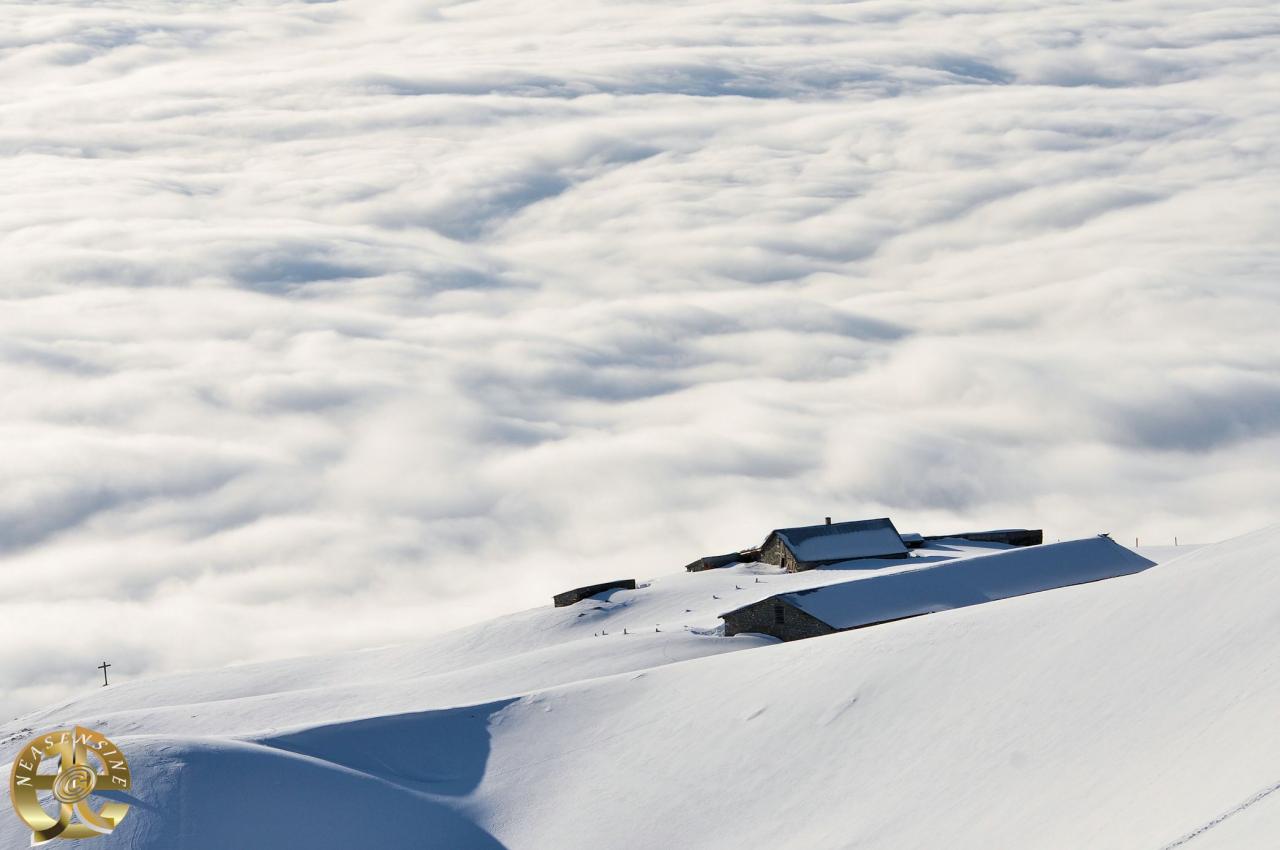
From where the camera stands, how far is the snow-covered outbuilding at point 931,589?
5922 centimetres

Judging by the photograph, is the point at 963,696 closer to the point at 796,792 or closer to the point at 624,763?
the point at 796,792

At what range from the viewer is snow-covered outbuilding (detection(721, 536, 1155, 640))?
59219mm

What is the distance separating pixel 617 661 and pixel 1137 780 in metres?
30.9

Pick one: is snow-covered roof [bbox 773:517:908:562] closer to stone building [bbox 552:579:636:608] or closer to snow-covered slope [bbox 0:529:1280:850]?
stone building [bbox 552:579:636:608]

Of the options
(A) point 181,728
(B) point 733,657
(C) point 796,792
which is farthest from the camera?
(A) point 181,728

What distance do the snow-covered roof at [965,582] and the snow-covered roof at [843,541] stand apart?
36.3 feet

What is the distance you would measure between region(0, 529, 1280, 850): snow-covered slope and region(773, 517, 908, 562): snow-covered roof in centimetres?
3390

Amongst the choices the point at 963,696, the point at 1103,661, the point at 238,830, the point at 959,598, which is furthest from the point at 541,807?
the point at 959,598

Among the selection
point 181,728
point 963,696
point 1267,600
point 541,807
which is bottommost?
point 181,728

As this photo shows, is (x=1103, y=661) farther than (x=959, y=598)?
No

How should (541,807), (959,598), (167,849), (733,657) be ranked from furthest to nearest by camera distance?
(959,598) < (733,657) < (541,807) < (167,849)

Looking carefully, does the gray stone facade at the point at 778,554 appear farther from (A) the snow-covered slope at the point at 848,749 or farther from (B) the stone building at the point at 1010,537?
(A) the snow-covered slope at the point at 848,749

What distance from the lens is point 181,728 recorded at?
56.4 meters

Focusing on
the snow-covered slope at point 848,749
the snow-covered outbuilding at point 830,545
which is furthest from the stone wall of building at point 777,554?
the snow-covered slope at point 848,749
